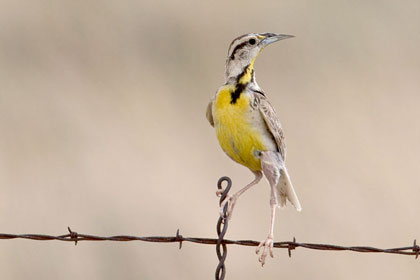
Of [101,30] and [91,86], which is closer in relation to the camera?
[91,86]

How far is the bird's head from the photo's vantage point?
19.1ft

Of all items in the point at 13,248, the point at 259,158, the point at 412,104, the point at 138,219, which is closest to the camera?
the point at 259,158

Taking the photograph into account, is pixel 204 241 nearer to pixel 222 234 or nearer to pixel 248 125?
pixel 222 234

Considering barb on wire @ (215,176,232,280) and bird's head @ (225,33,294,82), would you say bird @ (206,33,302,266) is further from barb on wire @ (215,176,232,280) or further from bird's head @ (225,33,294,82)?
barb on wire @ (215,176,232,280)

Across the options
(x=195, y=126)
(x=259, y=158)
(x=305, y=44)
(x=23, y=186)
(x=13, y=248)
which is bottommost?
(x=259, y=158)

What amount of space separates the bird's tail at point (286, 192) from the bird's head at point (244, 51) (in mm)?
552

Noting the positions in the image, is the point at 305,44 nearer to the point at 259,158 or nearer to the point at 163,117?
the point at 163,117

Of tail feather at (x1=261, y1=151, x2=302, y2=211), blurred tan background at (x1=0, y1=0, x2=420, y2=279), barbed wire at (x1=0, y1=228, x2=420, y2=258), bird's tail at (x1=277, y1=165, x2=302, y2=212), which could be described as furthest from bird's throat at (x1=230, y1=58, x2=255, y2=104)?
blurred tan background at (x1=0, y1=0, x2=420, y2=279)

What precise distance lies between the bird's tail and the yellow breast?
0.69ft

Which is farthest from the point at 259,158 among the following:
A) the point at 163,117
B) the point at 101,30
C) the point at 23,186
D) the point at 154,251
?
the point at 101,30

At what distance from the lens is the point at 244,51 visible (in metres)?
5.85

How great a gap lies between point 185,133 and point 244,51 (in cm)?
788

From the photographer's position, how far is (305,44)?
54.3 ft

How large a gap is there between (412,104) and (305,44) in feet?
7.89
